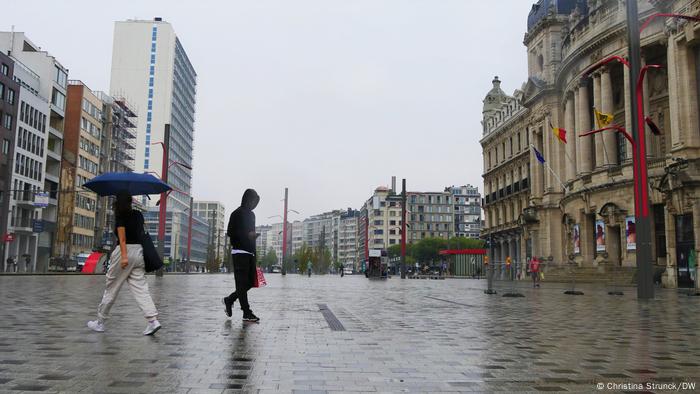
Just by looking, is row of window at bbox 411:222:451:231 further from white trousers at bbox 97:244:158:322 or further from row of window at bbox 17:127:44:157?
white trousers at bbox 97:244:158:322

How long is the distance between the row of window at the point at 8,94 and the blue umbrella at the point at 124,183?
5381 cm

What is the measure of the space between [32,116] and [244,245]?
2515 inches

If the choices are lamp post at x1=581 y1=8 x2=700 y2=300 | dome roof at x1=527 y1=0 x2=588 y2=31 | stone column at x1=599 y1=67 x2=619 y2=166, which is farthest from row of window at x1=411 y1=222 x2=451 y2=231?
lamp post at x1=581 y1=8 x2=700 y2=300

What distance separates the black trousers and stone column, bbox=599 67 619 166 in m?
35.8

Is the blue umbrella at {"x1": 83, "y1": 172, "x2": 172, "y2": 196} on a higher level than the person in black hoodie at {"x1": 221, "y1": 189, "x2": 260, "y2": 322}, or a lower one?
higher

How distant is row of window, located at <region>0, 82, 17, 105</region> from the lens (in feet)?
188

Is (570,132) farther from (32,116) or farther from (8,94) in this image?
(32,116)

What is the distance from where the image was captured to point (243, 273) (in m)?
9.55

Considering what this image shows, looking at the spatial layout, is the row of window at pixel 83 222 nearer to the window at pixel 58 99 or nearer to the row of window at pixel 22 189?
the row of window at pixel 22 189

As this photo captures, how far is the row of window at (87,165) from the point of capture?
77.1m

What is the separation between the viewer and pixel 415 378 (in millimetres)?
5191

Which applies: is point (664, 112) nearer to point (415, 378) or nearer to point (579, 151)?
point (579, 151)

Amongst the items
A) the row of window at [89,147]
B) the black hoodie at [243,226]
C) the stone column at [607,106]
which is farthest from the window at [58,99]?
the black hoodie at [243,226]

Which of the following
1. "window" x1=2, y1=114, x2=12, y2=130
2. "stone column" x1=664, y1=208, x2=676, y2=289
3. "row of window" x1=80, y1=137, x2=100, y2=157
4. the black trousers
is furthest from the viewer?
"row of window" x1=80, y1=137, x2=100, y2=157
